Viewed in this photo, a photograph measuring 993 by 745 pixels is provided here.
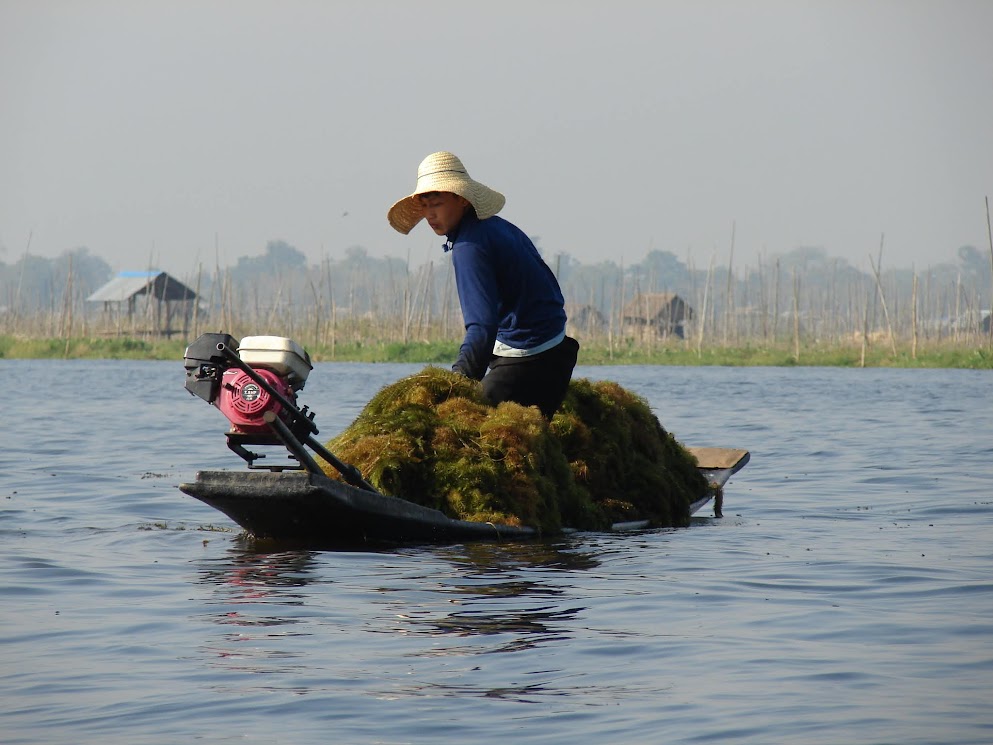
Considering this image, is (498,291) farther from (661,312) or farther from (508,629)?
(661,312)

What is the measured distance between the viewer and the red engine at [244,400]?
6102 millimetres

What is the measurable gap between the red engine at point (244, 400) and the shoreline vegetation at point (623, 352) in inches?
1557

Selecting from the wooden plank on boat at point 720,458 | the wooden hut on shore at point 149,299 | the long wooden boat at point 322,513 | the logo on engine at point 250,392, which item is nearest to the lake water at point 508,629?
the long wooden boat at point 322,513

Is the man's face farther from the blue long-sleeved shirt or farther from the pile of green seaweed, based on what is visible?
the pile of green seaweed

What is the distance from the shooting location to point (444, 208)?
24.6 ft

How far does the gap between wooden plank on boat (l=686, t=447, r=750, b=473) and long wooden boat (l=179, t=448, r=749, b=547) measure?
2.84 meters

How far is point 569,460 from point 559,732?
14.5ft

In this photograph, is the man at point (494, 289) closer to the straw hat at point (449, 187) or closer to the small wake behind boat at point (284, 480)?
the straw hat at point (449, 187)

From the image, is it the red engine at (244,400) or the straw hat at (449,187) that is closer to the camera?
the red engine at (244,400)

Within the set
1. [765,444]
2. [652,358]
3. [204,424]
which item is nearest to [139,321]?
[652,358]

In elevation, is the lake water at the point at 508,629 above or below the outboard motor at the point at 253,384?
below

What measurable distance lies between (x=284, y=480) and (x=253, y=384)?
0.70m

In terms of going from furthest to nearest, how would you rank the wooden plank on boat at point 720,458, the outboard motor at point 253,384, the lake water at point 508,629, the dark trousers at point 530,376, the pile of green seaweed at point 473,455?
the wooden plank on boat at point 720,458, the dark trousers at point 530,376, the pile of green seaweed at point 473,455, the outboard motor at point 253,384, the lake water at point 508,629

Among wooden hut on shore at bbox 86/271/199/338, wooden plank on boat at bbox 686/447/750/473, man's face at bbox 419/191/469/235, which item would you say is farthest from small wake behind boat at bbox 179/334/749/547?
wooden hut on shore at bbox 86/271/199/338
